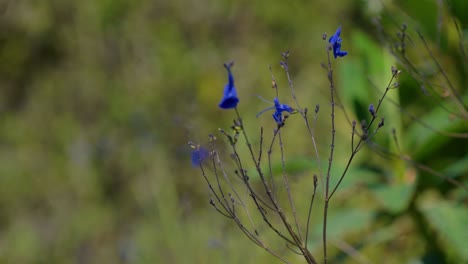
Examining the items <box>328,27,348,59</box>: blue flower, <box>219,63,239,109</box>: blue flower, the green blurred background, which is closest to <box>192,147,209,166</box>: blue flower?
<box>219,63,239,109</box>: blue flower

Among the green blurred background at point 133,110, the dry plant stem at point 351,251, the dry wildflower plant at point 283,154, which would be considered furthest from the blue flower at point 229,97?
the green blurred background at point 133,110

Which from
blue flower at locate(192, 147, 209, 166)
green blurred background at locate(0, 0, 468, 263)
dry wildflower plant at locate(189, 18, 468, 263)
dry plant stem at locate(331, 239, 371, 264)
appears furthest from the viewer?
green blurred background at locate(0, 0, 468, 263)

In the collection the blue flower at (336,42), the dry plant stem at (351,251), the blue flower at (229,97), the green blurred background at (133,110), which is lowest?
the blue flower at (229,97)

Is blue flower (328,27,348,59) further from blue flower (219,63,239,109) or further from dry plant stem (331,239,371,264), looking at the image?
dry plant stem (331,239,371,264)

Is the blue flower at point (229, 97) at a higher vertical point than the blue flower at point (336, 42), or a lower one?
lower

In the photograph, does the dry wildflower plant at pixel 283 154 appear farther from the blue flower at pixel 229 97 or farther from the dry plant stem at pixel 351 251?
the dry plant stem at pixel 351 251

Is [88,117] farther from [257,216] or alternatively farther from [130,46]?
[257,216]

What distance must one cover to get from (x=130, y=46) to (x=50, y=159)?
1.10 m

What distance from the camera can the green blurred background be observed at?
3.57 m

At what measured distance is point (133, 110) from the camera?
4.65 metres

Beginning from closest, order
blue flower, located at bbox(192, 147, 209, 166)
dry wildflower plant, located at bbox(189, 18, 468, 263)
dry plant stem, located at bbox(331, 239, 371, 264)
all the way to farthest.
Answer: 1. dry wildflower plant, located at bbox(189, 18, 468, 263)
2. blue flower, located at bbox(192, 147, 209, 166)
3. dry plant stem, located at bbox(331, 239, 371, 264)

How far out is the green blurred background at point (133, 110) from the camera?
357cm

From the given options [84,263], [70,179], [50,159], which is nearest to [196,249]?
[84,263]

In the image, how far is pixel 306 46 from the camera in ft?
16.2
